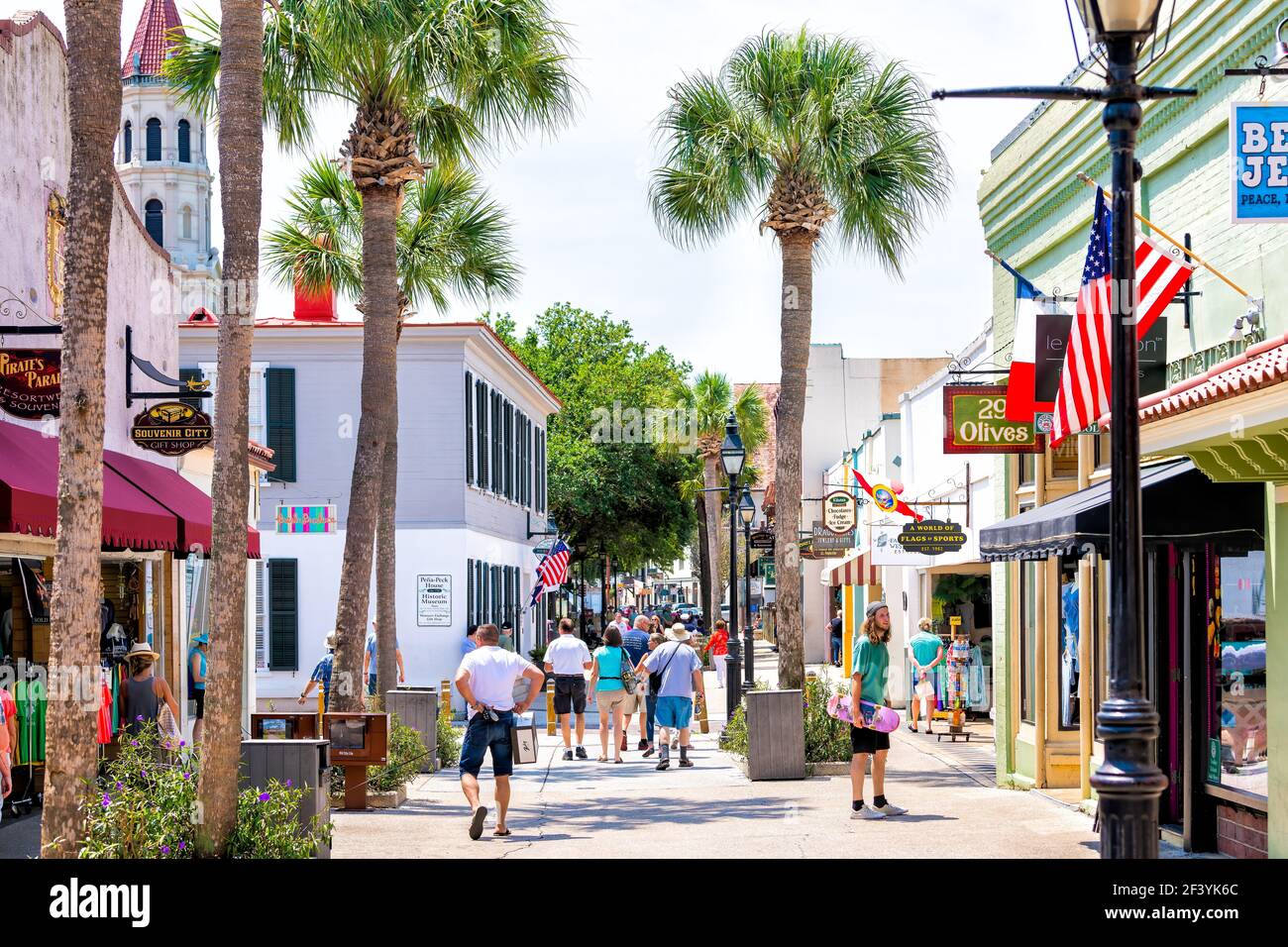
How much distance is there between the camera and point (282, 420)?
1179 inches

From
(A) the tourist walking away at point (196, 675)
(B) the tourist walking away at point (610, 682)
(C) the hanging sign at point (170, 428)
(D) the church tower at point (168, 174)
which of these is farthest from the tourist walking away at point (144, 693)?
(D) the church tower at point (168, 174)

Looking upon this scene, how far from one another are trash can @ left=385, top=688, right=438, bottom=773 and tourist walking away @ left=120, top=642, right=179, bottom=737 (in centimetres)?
421

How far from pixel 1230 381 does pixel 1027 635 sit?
8.01m

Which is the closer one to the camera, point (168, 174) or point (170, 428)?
point (170, 428)

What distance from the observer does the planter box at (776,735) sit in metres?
16.4

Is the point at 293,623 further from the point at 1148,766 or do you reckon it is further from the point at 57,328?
the point at 1148,766

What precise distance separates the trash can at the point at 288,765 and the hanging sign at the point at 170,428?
4820 millimetres

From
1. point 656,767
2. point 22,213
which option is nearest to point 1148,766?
point 22,213

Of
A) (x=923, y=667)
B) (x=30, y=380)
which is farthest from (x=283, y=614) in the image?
(x=30, y=380)

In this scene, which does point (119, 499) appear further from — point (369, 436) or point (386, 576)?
point (386, 576)

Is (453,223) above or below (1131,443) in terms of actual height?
above

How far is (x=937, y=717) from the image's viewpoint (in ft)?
79.5

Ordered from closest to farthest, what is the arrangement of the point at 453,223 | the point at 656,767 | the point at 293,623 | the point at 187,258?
1. the point at 656,767
2. the point at 453,223
3. the point at 293,623
4. the point at 187,258
